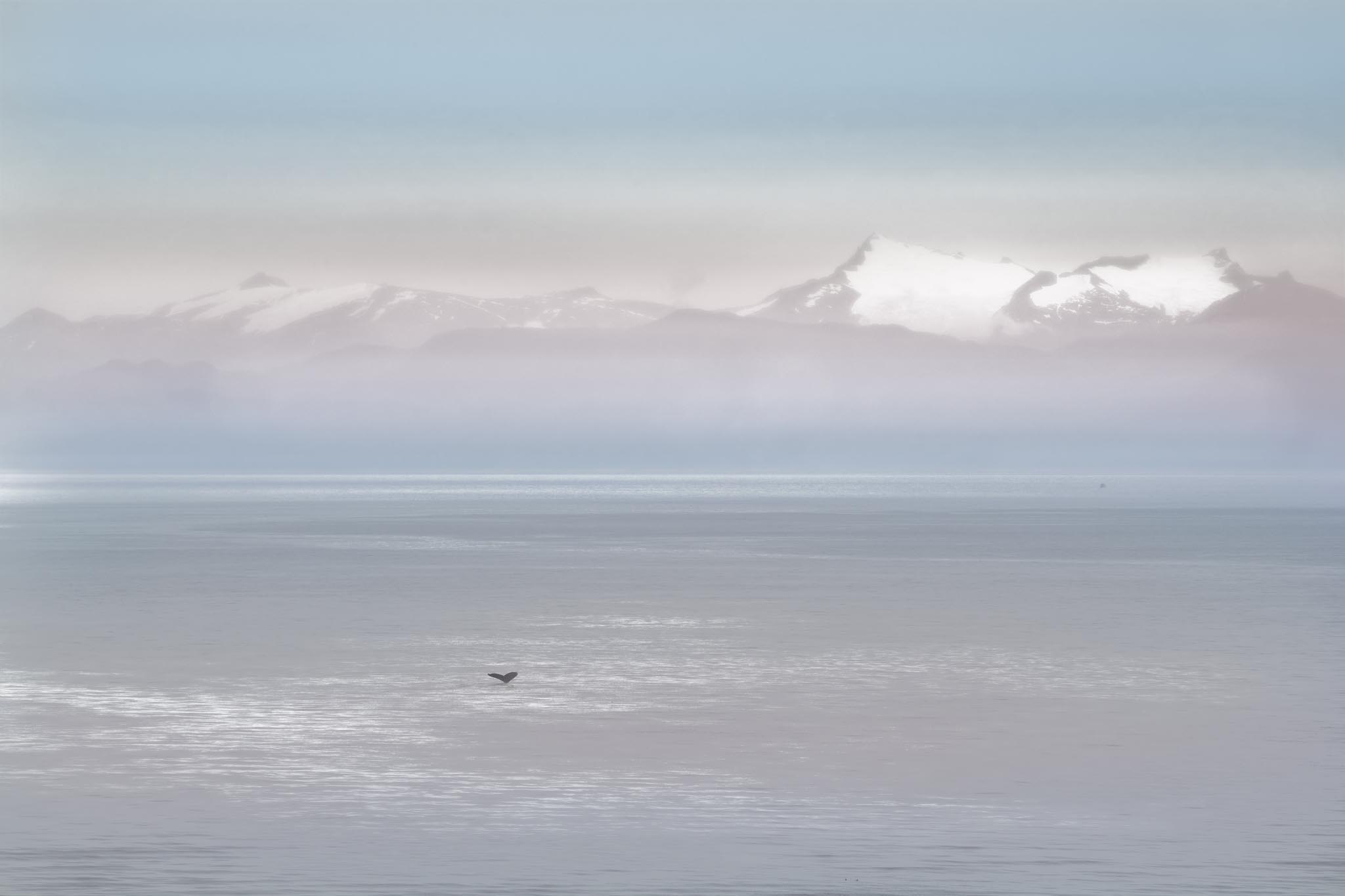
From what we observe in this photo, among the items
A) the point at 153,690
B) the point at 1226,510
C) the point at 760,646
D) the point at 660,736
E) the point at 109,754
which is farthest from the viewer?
the point at 1226,510

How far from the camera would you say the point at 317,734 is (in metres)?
34.0

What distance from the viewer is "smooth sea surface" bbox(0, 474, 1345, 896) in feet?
77.7

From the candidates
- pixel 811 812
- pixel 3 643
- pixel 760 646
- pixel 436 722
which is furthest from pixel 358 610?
pixel 811 812

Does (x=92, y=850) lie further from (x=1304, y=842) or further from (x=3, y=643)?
(x=3, y=643)

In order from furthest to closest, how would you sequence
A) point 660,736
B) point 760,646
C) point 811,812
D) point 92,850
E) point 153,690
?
1. point 760,646
2. point 153,690
3. point 660,736
4. point 811,812
5. point 92,850

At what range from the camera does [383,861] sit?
23.7m

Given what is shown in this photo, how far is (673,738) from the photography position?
33.6 meters

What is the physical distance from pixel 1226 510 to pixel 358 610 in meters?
154

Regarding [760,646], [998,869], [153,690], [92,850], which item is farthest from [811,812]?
[760,646]

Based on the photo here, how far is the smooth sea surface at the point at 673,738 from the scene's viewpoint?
23688 mm

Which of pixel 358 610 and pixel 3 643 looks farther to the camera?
pixel 358 610

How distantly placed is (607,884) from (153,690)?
2091 centimetres

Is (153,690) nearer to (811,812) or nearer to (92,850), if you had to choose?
(92,850)

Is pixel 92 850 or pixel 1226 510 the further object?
pixel 1226 510
